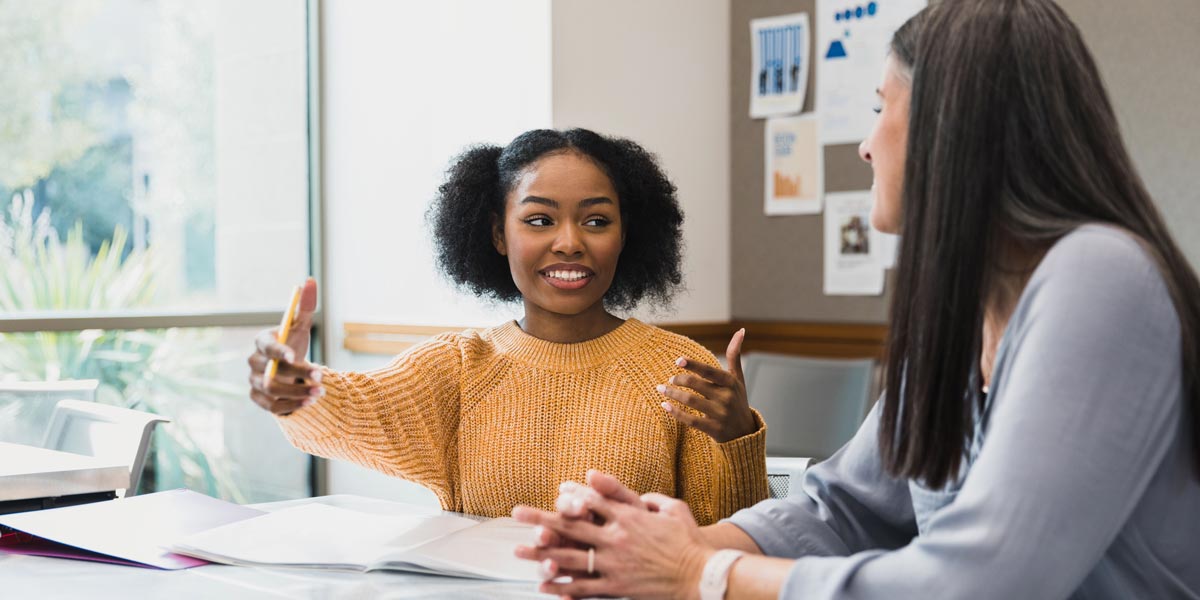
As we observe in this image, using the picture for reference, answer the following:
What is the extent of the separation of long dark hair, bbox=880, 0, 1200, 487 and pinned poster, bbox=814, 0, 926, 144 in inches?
95.7

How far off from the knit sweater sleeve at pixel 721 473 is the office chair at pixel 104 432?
0.85m

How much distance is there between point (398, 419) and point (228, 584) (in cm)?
50

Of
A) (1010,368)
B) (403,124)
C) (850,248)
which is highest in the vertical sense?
(403,124)

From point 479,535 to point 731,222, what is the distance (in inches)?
99.3

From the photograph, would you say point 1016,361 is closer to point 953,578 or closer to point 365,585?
point 953,578

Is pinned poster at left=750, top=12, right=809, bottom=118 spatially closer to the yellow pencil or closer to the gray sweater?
the yellow pencil

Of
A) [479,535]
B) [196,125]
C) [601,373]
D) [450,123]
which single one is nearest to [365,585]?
[479,535]

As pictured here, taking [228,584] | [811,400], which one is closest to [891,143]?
[228,584]

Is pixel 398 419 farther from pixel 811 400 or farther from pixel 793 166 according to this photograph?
pixel 793 166

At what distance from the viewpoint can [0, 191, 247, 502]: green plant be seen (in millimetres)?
3002

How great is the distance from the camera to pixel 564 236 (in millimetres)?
1728

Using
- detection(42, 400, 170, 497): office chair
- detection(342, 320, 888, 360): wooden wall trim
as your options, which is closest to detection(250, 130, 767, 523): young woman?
detection(42, 400, 170, 497): office chair

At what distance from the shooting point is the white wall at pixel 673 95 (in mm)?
3150

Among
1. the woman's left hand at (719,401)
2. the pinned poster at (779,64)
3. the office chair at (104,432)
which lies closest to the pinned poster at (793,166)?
the pinned poster at (779,64)
